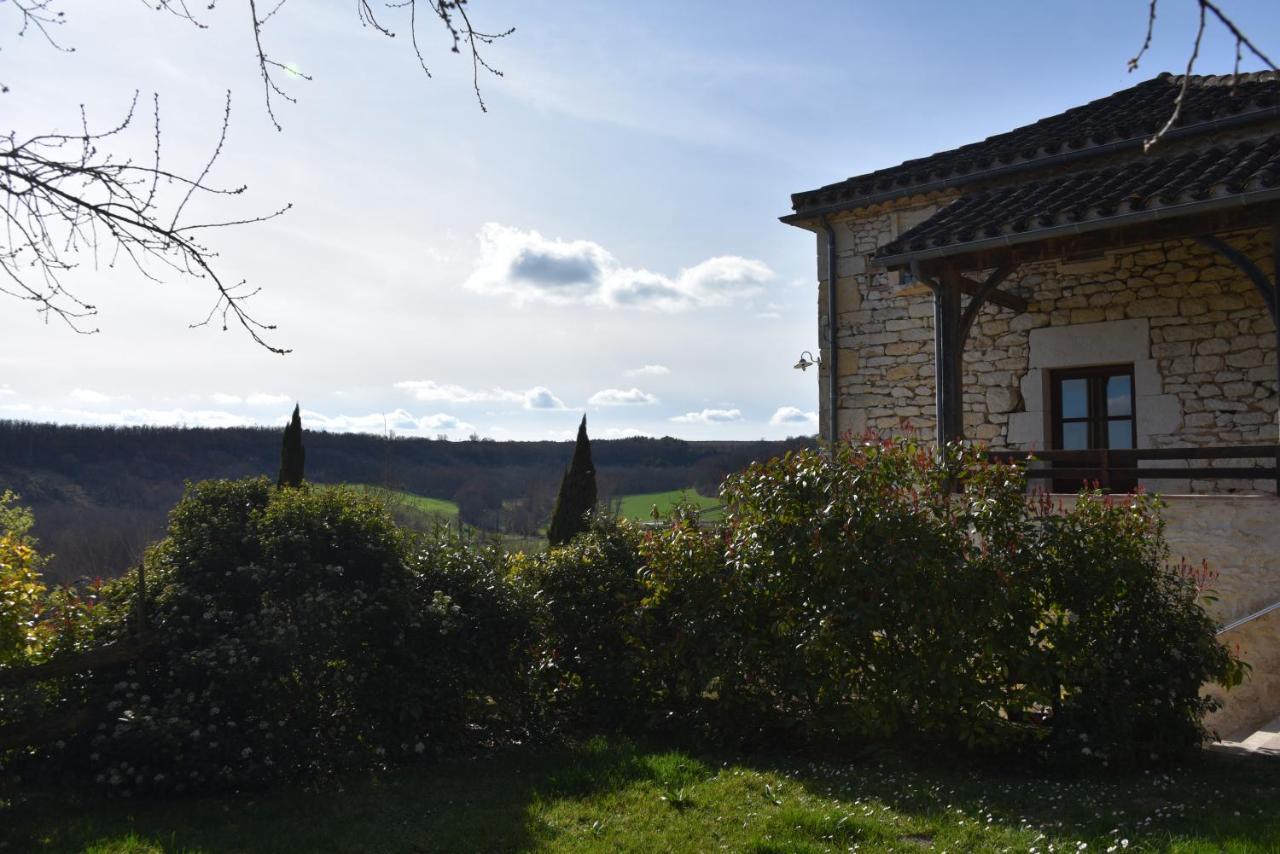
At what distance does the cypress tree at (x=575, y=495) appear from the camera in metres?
17.4

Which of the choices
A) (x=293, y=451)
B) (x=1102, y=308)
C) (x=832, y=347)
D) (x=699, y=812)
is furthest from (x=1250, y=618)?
(x=293, y=451)

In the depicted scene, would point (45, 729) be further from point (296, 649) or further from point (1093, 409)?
point (1093, 409)

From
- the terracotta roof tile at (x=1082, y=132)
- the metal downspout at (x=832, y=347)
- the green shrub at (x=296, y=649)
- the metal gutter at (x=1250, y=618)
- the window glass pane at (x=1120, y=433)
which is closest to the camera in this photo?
the green shrub at (x=296, y=649)

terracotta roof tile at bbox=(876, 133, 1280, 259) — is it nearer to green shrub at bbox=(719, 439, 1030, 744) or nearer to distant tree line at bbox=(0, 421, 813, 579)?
green shrub at bbox=(719, 439, 1030, 744)

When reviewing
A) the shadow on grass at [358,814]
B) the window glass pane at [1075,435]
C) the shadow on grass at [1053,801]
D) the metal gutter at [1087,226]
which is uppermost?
the metal gutter at [1087,226]

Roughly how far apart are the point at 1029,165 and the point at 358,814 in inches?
371

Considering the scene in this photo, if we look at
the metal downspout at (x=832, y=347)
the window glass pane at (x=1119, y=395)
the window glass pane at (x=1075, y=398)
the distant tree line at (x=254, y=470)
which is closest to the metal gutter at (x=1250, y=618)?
the window glass pane at (x=1119, y=395)

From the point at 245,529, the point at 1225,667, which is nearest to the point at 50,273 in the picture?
the point at 245,529

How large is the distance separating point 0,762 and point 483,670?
3.06m

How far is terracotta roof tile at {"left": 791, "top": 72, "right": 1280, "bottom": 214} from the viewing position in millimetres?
9656

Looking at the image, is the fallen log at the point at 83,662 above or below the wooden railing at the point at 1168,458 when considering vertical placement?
below

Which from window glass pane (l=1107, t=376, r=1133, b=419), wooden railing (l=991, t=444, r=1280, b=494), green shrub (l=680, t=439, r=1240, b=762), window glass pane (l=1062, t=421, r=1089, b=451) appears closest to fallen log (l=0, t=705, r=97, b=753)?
green shrub (l=680, t=439, r=1240, b=762)

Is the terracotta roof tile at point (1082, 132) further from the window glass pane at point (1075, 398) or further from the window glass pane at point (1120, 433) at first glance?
the window glass pane at point (1120, 433)

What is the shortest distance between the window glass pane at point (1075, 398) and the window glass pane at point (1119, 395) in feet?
0.82
